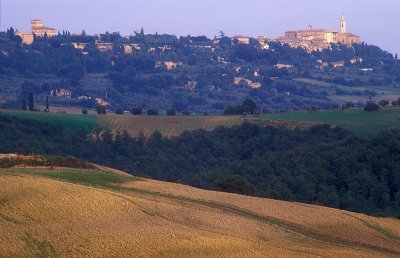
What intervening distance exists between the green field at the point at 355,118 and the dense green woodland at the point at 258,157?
9.25 ft

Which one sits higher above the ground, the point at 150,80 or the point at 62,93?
the point at 150,80

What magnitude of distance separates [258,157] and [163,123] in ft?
74.9

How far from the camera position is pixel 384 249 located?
31484 millimetres

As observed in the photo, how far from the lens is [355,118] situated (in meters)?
88.9

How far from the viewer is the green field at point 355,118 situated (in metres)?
83.1

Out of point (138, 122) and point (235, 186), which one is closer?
point (235, 186)

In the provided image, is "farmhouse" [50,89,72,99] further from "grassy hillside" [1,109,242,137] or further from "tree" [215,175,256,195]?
"tree" [215,175,256,195]

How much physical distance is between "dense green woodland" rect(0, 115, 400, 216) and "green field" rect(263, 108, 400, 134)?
2.82 metres

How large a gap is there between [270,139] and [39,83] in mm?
85819

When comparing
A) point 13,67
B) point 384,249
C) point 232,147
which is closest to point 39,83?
point 13,67

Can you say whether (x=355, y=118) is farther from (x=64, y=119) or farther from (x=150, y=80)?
(x=150, y=80)

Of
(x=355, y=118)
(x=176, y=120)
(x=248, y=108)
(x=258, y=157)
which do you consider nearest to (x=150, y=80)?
(x=248, y=108)

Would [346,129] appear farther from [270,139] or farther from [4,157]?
[4,157]

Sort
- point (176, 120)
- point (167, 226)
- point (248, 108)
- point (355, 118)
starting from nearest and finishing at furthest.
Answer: point (167, 226), point (355, 118), point (176, 120), point (248, 108)
